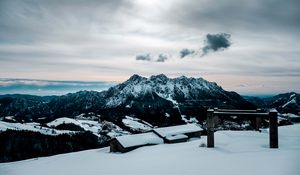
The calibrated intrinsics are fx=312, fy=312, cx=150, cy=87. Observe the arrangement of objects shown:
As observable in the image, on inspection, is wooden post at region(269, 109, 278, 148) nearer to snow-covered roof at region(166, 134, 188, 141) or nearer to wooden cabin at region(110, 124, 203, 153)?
wooden cabin at region(110, 124, 203, 153)

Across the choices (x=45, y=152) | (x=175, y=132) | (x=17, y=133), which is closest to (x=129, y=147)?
(x=175, y=132)

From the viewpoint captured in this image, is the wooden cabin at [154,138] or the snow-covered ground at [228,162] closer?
the snow-covered ground at [228,162]

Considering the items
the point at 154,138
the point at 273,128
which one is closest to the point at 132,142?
the point at 154,138

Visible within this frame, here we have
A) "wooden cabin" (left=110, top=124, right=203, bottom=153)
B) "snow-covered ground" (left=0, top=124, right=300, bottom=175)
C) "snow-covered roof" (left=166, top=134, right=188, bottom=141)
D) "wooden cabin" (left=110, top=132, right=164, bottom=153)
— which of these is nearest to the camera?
"snow-covered ground" (left=0, top=124, right=300, bottom=175)

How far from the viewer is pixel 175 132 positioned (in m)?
35.6

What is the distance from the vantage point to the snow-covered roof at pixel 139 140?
30536 mm

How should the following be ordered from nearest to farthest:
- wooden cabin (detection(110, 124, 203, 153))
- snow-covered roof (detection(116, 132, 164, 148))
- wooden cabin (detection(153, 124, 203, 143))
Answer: wooden cabin (detection(110, 124, 203, 153)) → snow-covered roof (detection(116, 132, 164, 148)) → wooden cabin (detection(153, 124, 203, 143))

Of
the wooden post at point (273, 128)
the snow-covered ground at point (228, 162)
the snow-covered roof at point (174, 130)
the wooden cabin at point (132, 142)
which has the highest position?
the wooden post at point (273, 128)

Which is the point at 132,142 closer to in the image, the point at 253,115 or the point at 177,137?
the point at 177,137

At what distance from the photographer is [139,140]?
1260 inches

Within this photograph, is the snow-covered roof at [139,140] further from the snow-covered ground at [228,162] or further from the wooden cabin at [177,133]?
the snow-covered ground at [228,162]

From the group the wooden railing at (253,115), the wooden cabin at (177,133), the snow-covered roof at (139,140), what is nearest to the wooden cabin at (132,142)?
the snow-covered roof at (139,140)

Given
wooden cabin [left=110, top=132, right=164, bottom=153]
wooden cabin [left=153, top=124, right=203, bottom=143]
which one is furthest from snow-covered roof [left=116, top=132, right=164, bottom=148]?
wooden cabin [left=153, top=124, right=203, bottom=143]

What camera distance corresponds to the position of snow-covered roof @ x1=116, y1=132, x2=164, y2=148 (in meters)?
30.5
